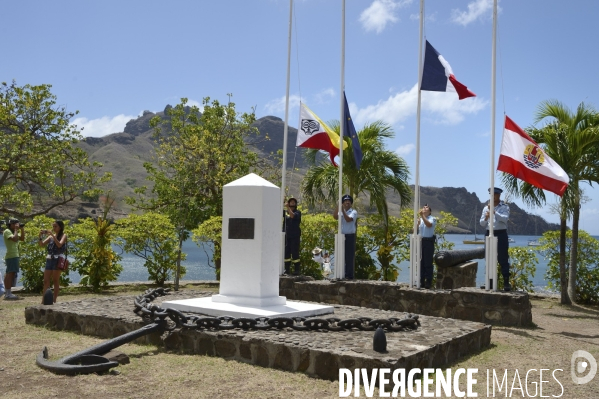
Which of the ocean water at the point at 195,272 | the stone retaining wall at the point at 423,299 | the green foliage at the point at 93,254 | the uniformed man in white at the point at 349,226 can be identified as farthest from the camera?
the ocean water at the point at 195,272

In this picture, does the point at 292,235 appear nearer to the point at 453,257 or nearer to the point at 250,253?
the point at 453,257

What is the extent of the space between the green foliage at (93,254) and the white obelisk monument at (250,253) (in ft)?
22.1

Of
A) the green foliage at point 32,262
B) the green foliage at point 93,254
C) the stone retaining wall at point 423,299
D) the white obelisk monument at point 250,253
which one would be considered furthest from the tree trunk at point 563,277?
the green foliage at point 32,262

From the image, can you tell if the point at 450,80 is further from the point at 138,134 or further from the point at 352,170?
the point at 138,134

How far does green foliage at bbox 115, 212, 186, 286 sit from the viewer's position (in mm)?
15344

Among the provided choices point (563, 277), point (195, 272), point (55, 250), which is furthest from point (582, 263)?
point (195, 272)

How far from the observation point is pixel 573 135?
12.8 metres

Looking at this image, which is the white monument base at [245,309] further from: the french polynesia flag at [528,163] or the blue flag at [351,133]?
the blue flag at [351,133]

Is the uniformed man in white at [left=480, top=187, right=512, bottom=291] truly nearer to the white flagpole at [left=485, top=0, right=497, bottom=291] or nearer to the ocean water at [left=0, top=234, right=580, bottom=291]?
the white flagpole at [left=485, top=0, right=497, bottom=291]

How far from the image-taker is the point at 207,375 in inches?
231

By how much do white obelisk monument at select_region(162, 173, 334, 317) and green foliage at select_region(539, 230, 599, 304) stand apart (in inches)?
310

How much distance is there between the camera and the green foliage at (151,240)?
1534 cm

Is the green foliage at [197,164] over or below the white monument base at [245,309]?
over

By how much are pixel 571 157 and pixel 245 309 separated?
842 cm
